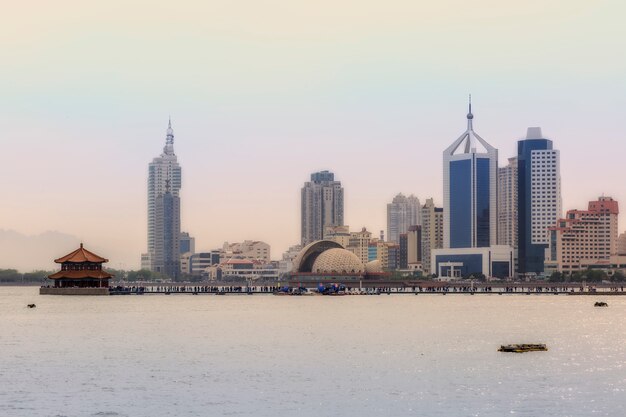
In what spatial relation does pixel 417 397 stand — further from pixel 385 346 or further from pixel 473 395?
pixel 385 346

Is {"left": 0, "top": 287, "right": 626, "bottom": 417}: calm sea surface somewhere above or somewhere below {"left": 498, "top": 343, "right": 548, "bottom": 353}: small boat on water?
below

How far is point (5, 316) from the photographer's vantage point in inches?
5891

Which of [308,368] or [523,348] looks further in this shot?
[523,348]

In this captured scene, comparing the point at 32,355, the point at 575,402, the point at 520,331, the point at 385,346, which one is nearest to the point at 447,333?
the point at 520,331

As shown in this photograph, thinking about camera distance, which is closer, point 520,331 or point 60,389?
point 60,389

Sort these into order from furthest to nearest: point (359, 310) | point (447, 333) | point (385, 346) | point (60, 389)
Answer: point (359, 310) < point (447, 333) < point (385, 346) < point (60, 389)

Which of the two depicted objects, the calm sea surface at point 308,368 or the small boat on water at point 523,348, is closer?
the calm sea surface at point 308,368

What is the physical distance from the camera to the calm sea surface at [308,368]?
58.2 m

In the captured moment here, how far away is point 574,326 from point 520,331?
12.0 meters

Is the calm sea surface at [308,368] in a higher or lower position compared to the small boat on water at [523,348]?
lower

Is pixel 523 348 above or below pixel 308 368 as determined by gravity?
above

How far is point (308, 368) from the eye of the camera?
7550cm

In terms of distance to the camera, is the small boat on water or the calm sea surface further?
the small boat on water

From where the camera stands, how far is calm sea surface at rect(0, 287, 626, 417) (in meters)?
58.2
